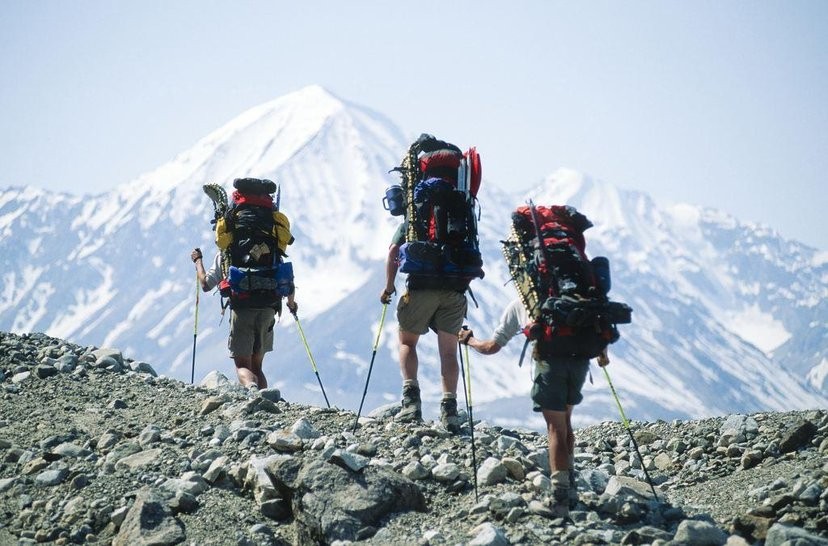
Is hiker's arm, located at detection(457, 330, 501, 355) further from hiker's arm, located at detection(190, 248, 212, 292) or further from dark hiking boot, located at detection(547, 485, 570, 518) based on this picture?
hiker's arm, located at detection(190, 248, 212, 292)

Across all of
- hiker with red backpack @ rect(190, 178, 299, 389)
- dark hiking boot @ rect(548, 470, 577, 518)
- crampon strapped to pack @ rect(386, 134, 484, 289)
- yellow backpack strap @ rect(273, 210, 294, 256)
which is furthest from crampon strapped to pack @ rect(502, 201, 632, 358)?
yellow backpack strap @ rect(273, 210, 294, 256)

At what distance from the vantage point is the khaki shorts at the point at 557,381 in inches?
334

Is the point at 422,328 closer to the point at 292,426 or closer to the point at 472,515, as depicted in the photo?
the point at 292,426

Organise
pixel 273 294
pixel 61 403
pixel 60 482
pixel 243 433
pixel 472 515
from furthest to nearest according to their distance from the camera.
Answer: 1. pixel 273 294
2. pixel 61 403
3. pixel 243 433
4. pixel 60 482
5. pixel 472 515

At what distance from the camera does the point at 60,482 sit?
957cm

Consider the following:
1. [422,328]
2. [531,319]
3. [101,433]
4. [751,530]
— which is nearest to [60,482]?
[101,433]

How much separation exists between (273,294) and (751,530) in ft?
25.1

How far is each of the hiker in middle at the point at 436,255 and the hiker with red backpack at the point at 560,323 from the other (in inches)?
68.3

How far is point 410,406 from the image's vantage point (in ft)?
36.6

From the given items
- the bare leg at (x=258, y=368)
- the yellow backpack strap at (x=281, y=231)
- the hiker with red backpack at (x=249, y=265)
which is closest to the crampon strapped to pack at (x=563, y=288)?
the hiker with red backpack at (x=249, y=265)

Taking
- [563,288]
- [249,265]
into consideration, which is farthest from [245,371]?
[563,288]

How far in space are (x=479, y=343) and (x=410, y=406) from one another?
7.66 feet

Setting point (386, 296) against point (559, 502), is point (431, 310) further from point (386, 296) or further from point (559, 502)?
point (559, 502)

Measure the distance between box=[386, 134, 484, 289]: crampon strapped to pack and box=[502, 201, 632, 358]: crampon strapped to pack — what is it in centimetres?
152
